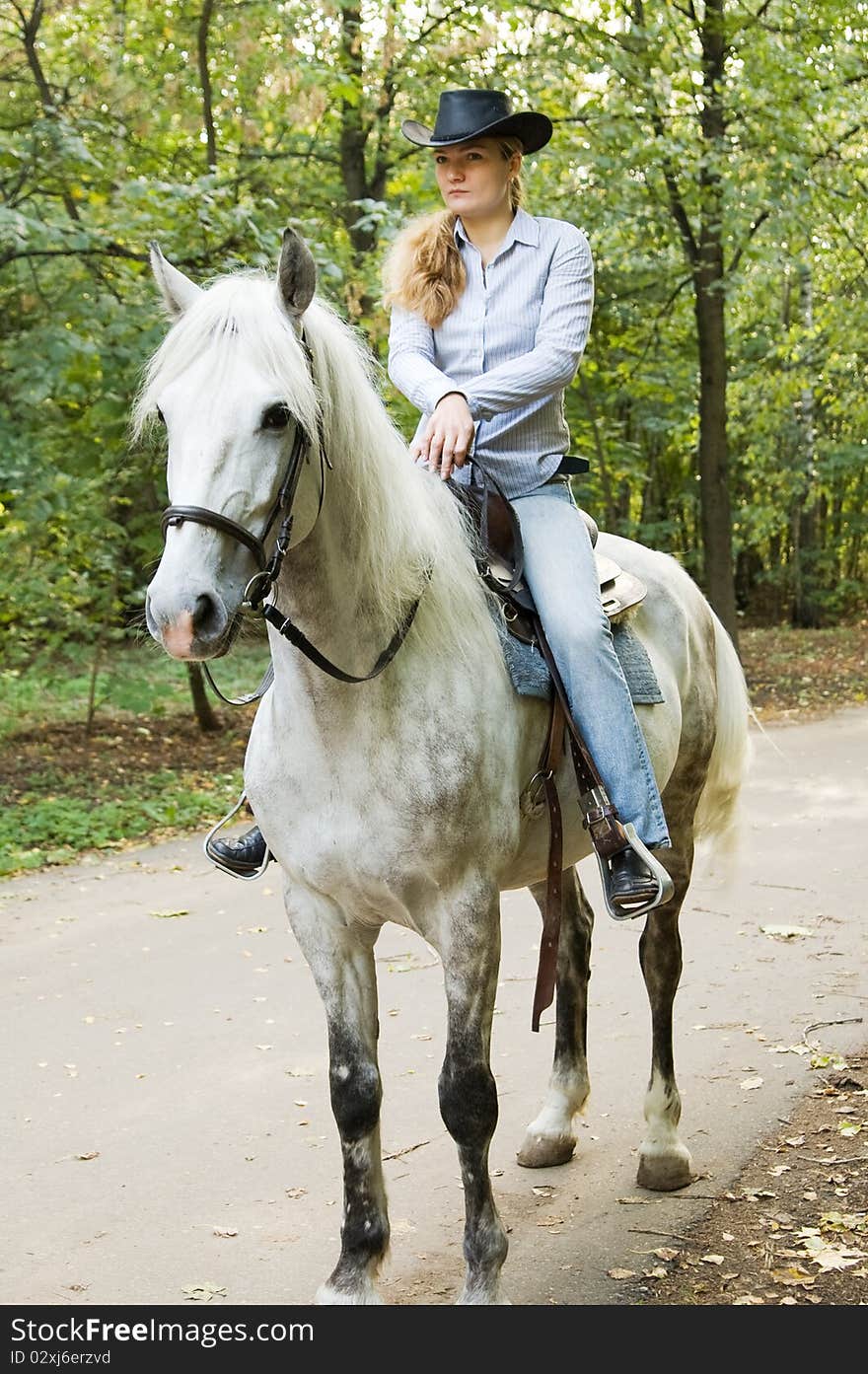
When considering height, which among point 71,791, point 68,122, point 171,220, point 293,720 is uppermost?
point 68,122

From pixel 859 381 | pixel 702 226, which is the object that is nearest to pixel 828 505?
pixel 859 381

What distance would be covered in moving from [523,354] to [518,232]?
0.37m

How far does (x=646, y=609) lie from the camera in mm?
4664

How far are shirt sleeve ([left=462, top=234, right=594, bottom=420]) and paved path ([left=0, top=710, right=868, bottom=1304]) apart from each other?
→ 8.03 ft

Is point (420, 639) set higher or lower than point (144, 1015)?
higher

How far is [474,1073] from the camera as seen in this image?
334cm

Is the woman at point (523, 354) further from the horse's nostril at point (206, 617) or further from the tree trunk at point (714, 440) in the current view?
the tree trunk at point (714, 440)

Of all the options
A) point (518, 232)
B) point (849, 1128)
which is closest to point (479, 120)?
point (518, 232)

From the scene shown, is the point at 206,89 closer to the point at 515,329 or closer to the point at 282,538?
the point at 515,329

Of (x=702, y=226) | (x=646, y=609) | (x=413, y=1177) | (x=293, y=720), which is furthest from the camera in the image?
(x=702, y=226)

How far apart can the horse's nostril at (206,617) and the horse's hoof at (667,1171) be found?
8.92 feet

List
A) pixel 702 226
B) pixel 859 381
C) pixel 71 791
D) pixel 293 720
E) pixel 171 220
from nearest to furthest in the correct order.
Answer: pixel 293 720 → pixel 171 220 → pixel 71 791 → pixel 702 226 → pixel 859 381

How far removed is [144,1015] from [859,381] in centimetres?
1792

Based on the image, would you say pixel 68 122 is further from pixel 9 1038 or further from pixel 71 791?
pixel 9 1038
